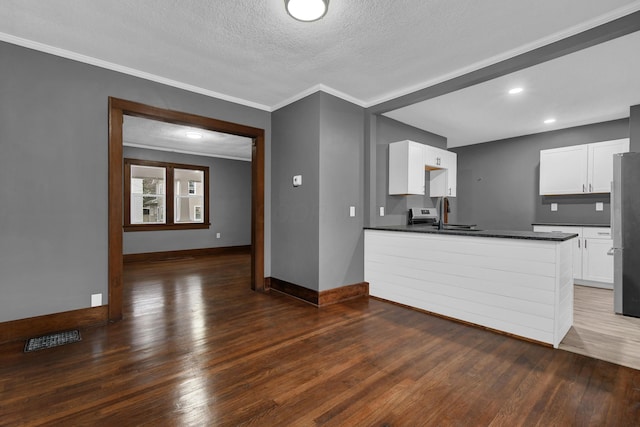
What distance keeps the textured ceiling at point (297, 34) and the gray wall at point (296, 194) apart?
1.89 feet

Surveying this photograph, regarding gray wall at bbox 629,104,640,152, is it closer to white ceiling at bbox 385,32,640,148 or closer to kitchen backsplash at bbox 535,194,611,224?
white ceiling at bbox 385,32,640,148

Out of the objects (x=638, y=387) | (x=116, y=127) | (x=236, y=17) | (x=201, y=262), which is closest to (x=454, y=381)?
(x=638, y=387)

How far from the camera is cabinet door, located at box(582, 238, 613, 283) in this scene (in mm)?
4246

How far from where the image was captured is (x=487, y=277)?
2.82m

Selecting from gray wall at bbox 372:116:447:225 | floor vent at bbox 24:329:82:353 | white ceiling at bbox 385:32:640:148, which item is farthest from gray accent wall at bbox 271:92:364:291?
floor vent at bbox 24:329:82:353

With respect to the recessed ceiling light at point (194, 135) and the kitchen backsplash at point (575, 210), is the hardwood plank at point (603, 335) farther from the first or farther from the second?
the recessed ceiling light at point (194, 135)

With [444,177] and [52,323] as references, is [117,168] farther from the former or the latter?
[444,177]

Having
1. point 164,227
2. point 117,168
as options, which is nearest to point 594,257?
point 117,168

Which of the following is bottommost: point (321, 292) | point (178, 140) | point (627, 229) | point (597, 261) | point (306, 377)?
point (306, 377)

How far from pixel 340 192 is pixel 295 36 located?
1800mm

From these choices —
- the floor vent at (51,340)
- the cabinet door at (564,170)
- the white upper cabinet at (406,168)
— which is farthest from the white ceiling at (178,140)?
the cabinet door at (564,170)

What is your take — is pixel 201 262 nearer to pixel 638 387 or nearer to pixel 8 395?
pixel 8 395

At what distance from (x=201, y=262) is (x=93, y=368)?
440 centimetres

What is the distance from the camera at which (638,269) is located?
2516 millimetres
